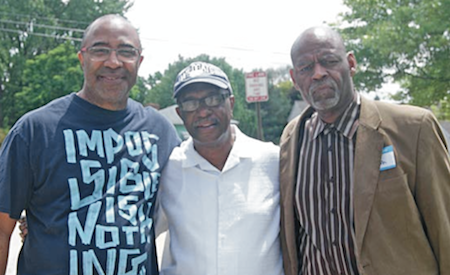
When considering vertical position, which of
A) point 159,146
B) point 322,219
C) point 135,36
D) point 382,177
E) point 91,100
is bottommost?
point 322,219

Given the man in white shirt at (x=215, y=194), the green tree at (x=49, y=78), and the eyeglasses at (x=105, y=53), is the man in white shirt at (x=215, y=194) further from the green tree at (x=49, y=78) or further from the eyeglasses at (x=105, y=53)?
the green tree at (x=49, y=78)

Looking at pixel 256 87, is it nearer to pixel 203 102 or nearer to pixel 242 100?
pixel 203 102

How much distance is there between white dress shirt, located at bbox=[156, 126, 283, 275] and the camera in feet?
9.15

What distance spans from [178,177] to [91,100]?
2.46 feet

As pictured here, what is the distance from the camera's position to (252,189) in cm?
296

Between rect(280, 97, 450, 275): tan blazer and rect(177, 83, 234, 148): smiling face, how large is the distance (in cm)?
90

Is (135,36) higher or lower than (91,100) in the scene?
higher

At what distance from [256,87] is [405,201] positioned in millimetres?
8236

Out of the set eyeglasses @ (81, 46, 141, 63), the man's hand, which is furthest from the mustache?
the man's hand

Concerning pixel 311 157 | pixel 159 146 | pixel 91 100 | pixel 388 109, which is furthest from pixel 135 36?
pixel 388 109

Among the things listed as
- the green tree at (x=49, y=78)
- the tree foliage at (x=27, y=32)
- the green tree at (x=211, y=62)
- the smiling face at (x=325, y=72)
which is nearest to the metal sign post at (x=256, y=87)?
the smiling face at (x=325, y=72)

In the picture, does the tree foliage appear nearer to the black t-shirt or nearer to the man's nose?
the black t-shirt

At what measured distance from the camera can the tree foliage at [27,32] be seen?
111ft

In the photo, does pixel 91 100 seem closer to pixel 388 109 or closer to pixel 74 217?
pixel 74 217
